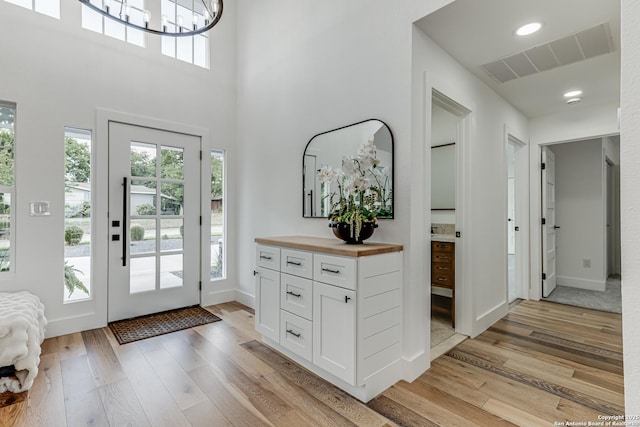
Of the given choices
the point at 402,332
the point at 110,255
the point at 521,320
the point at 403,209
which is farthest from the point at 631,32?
the point at 110,255

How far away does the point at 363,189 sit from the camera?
2273mm

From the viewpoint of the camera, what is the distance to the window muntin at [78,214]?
3.14 m

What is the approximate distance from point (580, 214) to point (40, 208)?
6674 millimetres

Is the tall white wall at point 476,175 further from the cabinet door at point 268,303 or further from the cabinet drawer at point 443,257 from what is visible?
the cabinet door at point 268,303

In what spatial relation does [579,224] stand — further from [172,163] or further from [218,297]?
[172,163]

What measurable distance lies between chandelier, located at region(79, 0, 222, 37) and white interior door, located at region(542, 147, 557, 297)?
13.6 feet

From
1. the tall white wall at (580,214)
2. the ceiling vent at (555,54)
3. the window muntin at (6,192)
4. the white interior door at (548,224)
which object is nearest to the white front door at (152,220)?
the window muntin at (6,192)

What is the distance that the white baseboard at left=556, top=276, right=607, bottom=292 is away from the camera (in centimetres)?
450

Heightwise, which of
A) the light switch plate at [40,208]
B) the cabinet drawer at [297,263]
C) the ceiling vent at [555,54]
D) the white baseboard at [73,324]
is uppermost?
the ceiling vent at [555,54]

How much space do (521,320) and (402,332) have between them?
6.42ft

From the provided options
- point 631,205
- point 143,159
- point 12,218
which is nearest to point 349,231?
point 631,205

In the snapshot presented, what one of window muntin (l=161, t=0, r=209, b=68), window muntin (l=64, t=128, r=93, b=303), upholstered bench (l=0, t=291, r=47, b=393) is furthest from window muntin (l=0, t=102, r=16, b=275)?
window muntin (l=161, t=0, r=209, b=68)

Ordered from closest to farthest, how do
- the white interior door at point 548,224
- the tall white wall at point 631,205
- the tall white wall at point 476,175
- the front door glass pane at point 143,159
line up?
the tall white wall at point 631,205 → the tall white wall at point 476,175 → the front door glass pane at point 143,159 → the white interior door at point 548,224

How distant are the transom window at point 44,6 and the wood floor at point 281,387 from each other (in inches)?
118
